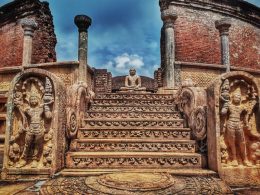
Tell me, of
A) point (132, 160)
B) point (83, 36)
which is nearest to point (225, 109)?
point (132, 160)

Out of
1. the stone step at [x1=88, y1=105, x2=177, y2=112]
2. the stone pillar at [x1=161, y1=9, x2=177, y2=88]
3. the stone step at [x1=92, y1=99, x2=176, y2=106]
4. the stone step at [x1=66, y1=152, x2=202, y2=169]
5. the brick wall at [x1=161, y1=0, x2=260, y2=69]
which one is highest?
the brick wall at [x1=161, y1=0, x2=260, y2=69]

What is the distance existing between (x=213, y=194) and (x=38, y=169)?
98.5 inches

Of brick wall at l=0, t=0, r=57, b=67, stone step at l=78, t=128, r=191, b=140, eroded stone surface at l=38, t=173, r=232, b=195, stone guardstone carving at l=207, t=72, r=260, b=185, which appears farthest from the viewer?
brick wall at l=0, t=0, r=57, b=67

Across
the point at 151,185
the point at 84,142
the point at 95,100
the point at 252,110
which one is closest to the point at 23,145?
the point at 84,142

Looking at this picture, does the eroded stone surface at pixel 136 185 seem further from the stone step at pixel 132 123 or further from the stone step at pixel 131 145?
the stone step at pixel 132 123

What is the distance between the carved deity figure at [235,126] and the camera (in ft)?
12.0

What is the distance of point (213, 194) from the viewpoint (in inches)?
112

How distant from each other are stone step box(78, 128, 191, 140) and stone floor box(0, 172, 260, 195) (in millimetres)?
1364

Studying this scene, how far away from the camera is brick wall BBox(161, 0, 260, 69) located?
1430 centimetres

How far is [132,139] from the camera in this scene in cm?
462

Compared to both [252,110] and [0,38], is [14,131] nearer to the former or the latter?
[252,110]

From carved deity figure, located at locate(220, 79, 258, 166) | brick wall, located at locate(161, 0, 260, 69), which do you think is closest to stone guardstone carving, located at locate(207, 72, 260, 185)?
carved deity figure, located at locate(220, 79, 258, 166)

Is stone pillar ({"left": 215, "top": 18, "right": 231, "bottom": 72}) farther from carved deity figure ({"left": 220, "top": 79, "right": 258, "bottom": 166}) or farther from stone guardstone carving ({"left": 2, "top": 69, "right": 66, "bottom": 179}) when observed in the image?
stone guardstone carving ({"left": 2, "top": 69, "right": 66, "bottom": 179})

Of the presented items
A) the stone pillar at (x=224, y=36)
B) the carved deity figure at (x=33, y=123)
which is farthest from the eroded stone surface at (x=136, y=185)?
the stone pillar at (x=224, y=36)
